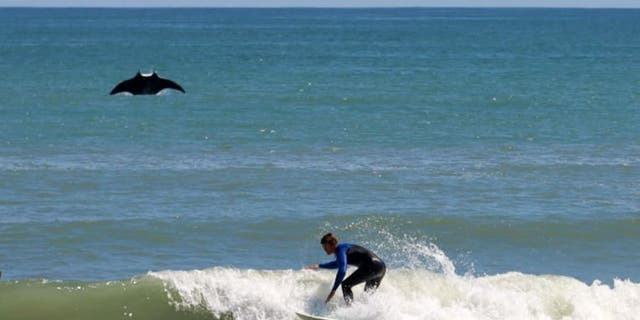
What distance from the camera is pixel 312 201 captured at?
2519 cm

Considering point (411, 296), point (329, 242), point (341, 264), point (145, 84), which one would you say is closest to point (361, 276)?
point (341, 264)

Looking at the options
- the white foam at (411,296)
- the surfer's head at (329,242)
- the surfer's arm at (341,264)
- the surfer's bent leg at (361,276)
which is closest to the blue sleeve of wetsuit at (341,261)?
the surfer's arm at (341,264)

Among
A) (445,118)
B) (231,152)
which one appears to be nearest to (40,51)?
(445,118)

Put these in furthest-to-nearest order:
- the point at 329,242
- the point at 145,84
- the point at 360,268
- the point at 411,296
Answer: the point at 145,84 < the point at 411,296 < the point at 360,268 < the point at 329,242

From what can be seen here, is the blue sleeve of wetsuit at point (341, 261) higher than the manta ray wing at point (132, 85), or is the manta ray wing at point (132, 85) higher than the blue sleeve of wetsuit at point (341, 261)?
the manta ray wing at point (132, 85)

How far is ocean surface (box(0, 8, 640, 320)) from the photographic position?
54.6ft

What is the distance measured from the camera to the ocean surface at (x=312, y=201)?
1666cm

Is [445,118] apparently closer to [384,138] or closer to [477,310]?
[384,138]

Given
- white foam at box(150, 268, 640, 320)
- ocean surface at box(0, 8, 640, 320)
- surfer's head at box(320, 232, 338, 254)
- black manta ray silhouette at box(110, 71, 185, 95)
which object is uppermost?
black manta ray silhouette at box(110, 71, 185, 95)

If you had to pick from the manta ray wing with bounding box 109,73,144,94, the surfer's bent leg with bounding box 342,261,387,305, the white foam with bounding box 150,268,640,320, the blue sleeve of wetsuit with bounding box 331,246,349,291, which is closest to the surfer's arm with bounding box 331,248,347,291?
the blue sleeve of wetsuit with bounding box 331,246,349,291

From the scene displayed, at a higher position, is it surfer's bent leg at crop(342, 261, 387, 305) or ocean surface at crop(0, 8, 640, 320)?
ocean surface at crop(0, 8, 640, 320)

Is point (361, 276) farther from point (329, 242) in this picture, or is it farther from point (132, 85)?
point (132, 85)

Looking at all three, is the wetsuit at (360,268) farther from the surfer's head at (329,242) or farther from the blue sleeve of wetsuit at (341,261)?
the surfer's head at (329,242)

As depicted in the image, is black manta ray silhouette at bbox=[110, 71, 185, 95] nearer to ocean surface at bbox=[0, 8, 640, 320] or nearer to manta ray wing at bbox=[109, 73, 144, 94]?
manta ray wing at bbox=[109, 73, 144, 94]
